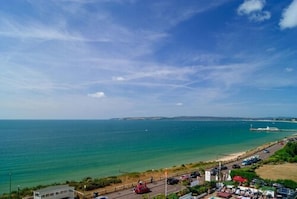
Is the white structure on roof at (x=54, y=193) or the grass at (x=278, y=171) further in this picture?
the grass at (x=278, y=171)

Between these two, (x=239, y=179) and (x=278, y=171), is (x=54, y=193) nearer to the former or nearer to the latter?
(x=239, y=179)

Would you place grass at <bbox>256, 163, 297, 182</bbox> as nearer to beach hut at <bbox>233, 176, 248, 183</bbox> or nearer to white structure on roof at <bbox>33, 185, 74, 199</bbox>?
beach hut at <bbox>233, 176, 248, 183</bbox>

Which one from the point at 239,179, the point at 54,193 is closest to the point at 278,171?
the point at 239,179

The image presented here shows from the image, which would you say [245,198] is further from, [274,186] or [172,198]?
[172,198]

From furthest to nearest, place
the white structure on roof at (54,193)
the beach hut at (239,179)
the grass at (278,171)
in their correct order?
the grass at (278,171) < the beach hut at (239,179) < the white structure on roof at (54,193)

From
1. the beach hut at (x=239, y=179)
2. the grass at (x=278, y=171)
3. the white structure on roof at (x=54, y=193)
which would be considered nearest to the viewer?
the white structure on roof at (x=54, y=193)

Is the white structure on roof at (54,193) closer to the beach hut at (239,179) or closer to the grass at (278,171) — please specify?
the beach hut at (239,179)

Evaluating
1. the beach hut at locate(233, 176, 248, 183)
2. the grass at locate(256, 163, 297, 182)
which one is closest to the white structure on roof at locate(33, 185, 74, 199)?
the beach hut at locate(233, 176, 248, 183)

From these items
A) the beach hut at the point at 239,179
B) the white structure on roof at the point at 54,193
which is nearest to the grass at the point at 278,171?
the beach hut at the point at 239,179

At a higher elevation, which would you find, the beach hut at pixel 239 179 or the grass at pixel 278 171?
the beach hut at pixel 239 179

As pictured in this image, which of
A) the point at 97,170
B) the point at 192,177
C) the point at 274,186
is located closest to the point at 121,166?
the point at 97,170
